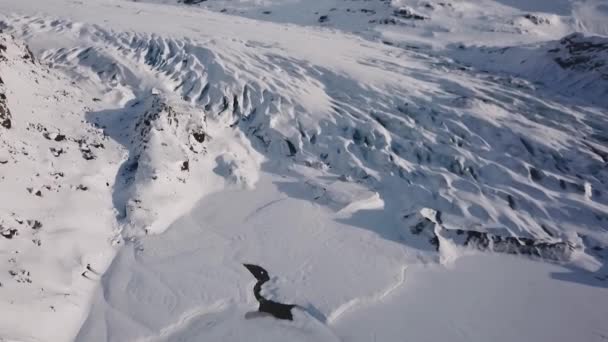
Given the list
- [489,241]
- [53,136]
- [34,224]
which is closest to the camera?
[34,224]

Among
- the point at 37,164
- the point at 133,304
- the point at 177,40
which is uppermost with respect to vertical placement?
the point at 177,40

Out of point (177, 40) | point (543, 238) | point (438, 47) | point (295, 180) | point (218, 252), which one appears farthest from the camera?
point (438, 47)

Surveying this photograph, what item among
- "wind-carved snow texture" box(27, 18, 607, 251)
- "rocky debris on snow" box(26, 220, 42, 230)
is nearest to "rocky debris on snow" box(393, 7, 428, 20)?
"wind-carved snow texture" box(27, 18, 607, 251)

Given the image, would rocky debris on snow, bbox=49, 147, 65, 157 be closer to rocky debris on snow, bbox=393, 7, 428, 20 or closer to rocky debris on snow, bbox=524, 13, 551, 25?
rocky debris on snow, bbox=393, 7, 428, 20

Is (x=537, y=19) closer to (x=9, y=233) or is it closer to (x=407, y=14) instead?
(x=407, y=14)

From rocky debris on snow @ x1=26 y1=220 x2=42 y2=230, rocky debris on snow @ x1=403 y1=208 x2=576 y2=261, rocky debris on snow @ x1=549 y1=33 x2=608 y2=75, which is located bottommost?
rocky debris on snow @ x1=403 y1=208 x2=576 y2=261

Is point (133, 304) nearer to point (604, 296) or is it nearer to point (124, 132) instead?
point (124, 132)

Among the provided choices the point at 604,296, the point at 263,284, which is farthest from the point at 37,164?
the point at 604,296

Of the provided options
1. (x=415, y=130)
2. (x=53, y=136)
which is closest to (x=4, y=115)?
(x=53, y=136)
